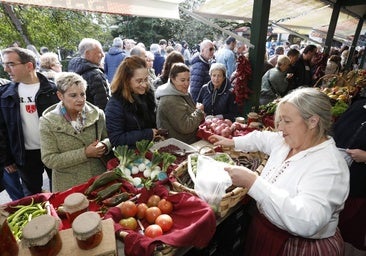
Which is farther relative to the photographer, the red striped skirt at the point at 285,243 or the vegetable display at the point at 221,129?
the vegetable display at the point at 221,129

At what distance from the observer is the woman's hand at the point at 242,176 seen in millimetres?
1620

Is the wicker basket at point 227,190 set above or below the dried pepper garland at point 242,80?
below

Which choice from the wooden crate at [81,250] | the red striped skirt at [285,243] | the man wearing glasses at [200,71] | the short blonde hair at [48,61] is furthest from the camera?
the man wearing glasses at [200,71]

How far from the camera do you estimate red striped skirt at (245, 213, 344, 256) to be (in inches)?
65.1

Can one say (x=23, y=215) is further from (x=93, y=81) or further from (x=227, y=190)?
(x=93, y=81)

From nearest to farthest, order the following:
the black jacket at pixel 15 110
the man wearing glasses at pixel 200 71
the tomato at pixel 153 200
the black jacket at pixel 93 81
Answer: the tomato at pixel 153 200 → the black jacket at pixel 15 110 → the black jacket at pixel 93 81 → the man wearing glasses at pixel 200 71

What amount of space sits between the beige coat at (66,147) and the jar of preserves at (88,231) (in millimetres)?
1201

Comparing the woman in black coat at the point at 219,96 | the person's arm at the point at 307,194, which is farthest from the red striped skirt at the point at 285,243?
the woman in black coat at the point at 219,96

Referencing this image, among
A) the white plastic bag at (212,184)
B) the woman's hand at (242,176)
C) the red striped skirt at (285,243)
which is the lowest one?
the red striped skirt at (285,243)

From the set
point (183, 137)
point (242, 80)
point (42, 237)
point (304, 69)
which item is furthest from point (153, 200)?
point (304, 69)

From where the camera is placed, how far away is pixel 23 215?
1.65 m

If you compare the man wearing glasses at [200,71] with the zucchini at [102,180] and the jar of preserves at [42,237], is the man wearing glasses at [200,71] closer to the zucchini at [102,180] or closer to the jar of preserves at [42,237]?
the zucchini at [102,180]

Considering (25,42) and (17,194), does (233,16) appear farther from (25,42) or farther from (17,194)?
(25,42)

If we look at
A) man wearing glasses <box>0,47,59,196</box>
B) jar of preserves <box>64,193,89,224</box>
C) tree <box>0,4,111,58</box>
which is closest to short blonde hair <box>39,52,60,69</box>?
man wearing glasses <box>0,47,59,196</box>
